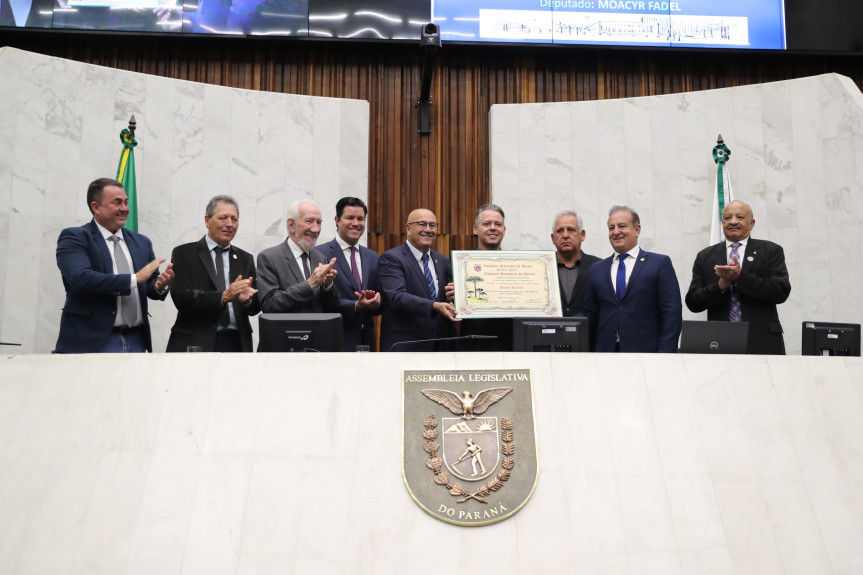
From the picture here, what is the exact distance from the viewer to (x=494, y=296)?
12.5 feet

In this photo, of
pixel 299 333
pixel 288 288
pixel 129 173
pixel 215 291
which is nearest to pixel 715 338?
pixel 299 333

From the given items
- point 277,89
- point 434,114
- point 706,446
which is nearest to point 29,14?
point 277,89

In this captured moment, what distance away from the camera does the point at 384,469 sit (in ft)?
9.98

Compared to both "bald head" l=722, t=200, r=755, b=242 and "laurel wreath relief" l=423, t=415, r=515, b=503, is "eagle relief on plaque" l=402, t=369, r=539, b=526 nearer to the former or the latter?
"laurel wreath relief" l=423, t=415, r=515, b=503

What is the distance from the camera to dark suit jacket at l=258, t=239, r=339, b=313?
394cm

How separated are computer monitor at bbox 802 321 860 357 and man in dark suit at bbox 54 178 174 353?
2.85 m

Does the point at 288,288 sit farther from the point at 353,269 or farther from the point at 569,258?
the point at 569,258

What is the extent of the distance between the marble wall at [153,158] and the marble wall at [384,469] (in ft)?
8.70

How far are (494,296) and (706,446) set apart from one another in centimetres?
114

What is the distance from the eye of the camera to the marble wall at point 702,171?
607 centimetres

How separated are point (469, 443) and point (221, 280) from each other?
167 cm

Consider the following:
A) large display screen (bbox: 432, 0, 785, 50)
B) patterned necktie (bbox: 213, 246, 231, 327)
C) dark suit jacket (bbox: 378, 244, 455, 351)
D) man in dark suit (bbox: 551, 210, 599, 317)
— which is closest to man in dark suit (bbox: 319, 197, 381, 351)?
dark suit jacket (bbox: 378, 244, 455, 351)

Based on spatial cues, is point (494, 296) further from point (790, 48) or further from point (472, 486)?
point (790, 48)

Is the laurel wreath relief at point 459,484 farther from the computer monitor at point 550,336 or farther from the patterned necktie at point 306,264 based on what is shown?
the patterned necktie at point 306,264
